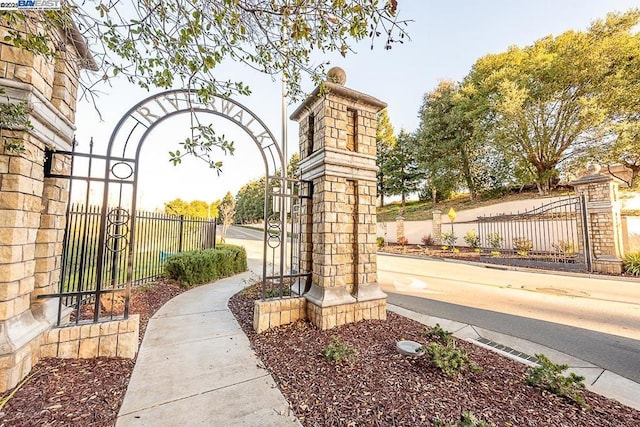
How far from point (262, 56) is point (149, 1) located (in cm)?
94

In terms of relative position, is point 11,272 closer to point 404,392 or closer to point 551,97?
point 404,392

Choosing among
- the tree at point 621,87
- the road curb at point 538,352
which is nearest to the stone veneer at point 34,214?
the road curb at point 538,352

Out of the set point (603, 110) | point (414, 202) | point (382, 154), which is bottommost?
point (414, 202)

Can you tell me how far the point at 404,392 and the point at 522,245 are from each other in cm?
1309

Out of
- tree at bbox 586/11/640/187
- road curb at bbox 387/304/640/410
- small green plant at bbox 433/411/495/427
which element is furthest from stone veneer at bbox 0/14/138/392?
tree at bbox 586/11/640/187

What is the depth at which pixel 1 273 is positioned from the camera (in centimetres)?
223

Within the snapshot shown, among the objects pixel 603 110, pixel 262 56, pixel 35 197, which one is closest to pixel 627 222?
pixel 603 110

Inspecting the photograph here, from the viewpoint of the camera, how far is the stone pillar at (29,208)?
7.37 ft

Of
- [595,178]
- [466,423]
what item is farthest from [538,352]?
[595,178]

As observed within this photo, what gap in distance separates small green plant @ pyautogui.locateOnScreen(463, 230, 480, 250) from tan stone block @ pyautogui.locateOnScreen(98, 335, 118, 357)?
1623 centimetres

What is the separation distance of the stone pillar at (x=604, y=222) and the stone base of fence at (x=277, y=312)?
32.7 feet

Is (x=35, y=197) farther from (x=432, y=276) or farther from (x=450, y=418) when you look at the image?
(x=432, y=276)

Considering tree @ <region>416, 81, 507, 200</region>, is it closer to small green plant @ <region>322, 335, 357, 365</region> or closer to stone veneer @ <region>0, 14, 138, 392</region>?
small green plant @ <region>322, 335, 357, 365</region>

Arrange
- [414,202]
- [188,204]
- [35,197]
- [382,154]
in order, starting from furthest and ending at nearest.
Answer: [414,202]
[382,154]
[188,204]
[35,197]
